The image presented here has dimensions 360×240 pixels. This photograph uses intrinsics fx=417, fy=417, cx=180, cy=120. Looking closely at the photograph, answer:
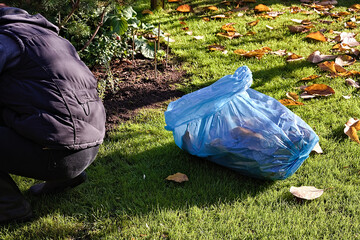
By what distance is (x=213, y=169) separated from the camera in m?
2.92

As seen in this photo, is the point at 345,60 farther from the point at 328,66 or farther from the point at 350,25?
the point at 350,25

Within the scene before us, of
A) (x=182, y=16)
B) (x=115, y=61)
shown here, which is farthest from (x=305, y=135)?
(x=182, y=16)

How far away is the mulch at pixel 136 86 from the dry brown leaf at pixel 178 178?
83 cm

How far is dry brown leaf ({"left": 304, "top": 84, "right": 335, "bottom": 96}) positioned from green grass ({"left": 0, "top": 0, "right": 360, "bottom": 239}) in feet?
0.23

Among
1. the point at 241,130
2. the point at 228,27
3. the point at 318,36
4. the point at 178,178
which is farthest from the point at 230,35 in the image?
the point at 178,178

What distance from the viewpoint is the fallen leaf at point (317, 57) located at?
14.6 ft

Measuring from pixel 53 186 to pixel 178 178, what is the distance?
80 centimetres

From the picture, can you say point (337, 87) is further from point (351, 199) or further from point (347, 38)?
point (351, 199)

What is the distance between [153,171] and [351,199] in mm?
1298

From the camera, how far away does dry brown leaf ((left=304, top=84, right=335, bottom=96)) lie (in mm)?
3855

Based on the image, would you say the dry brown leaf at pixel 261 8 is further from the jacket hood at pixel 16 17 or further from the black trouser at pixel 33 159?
the black trouser at pixel 33 159

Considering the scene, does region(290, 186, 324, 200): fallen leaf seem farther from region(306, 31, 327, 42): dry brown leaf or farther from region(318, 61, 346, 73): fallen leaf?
region(306, 31, 327, 42): dry brown leaf

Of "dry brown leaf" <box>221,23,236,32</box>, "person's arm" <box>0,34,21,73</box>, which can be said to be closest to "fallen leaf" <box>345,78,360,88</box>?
"dry brown leaf" <box>221,23,236,32</box>

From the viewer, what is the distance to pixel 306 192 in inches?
103
